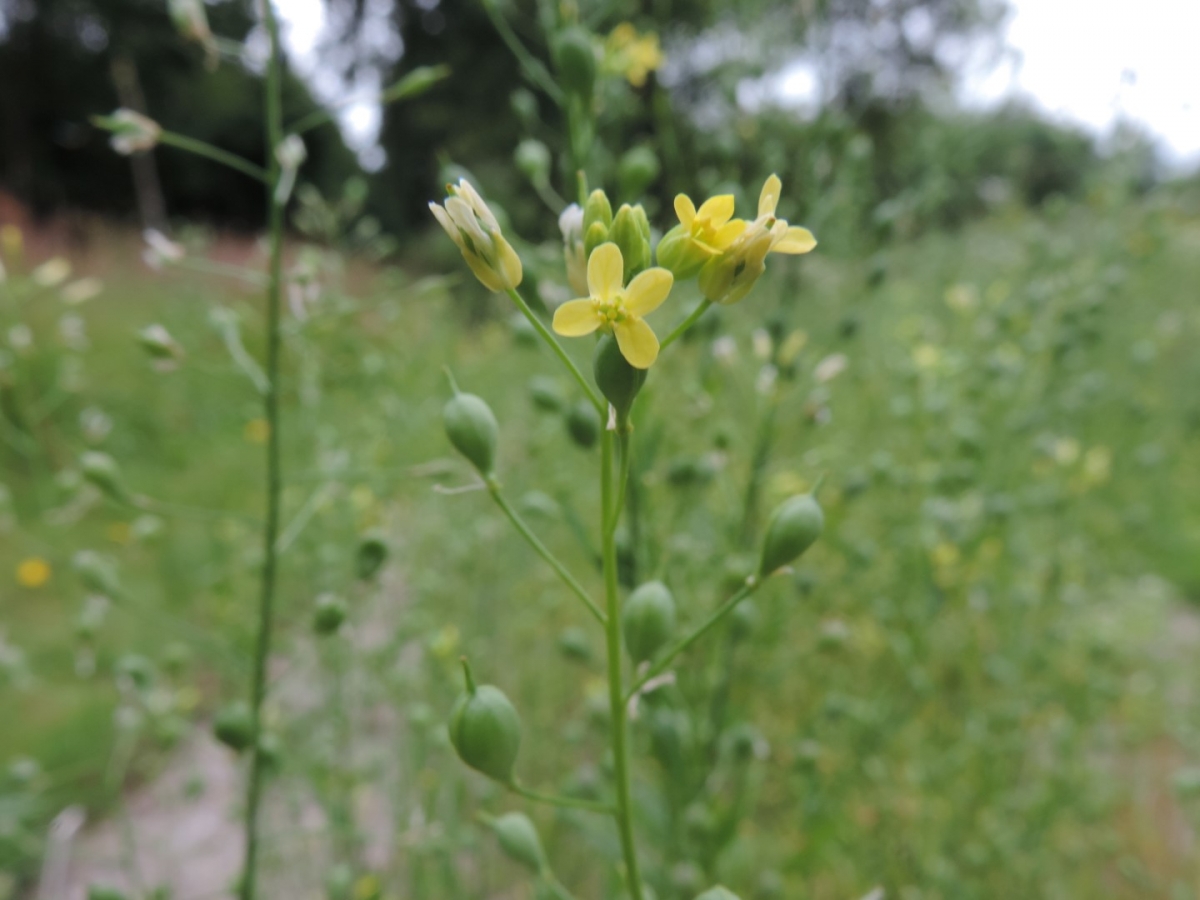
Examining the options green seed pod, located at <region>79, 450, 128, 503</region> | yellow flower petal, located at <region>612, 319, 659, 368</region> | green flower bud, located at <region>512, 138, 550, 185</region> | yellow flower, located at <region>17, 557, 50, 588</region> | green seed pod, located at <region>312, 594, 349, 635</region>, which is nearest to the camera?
yellow flower petal, located at <region>612, 319, 659, 368</region>

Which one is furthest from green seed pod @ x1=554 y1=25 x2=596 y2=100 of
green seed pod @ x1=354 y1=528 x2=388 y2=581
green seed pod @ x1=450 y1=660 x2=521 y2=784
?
green seed pod @ x1=450 y1=660 x2=521 y2=784

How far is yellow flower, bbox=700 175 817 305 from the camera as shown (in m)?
0.43

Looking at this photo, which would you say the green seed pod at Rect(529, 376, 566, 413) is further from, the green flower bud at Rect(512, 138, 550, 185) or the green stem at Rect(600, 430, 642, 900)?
the green stem at Rect(600, 430, 642, 900)

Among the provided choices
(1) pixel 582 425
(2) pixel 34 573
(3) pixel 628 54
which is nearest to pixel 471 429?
(1) pixel 582 425

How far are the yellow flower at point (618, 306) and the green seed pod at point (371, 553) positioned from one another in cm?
40

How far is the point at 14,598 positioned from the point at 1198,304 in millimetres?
4796

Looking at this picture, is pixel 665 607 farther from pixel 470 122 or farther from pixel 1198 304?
pixel 470 122

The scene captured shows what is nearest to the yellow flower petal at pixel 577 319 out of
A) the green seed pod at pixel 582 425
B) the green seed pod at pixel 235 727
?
the green seed pod at pixel 582 425

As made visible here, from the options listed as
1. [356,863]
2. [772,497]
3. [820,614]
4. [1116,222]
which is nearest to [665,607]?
[356,863]

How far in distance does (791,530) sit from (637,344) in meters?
0.18

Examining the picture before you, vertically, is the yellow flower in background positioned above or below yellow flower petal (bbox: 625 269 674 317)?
above

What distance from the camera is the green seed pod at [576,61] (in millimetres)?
773

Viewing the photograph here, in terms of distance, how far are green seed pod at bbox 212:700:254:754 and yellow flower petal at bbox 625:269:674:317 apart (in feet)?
1.86

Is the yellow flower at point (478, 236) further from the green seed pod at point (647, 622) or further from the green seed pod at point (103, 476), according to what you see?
the green seed pod at point (103, 476)
